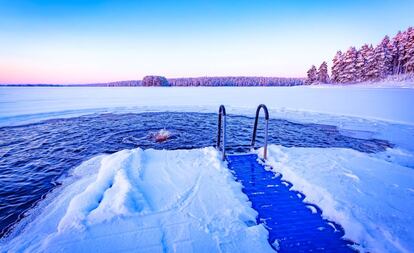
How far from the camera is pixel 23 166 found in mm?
6547

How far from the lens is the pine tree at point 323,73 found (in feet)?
188

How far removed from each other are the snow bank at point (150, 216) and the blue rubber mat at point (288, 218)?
20 centimetres

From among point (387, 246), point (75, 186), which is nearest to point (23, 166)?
point (75, 186)

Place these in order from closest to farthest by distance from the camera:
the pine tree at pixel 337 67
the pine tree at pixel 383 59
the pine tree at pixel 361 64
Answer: the pine tree at pixel 383 59 < the pine tree at pixel 361 64 < the pine tree at pixel 337 67

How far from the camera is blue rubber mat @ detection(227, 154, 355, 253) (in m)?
2.82

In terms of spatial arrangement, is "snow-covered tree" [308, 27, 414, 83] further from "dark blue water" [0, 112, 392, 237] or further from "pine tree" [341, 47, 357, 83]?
"dark blue water" [0, 112, 392, 237]

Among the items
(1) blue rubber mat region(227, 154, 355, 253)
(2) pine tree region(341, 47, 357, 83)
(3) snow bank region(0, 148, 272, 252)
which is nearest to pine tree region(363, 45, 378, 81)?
(2) pine tree region(341, 47, 357, 83)

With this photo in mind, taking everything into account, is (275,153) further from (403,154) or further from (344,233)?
(403,154)

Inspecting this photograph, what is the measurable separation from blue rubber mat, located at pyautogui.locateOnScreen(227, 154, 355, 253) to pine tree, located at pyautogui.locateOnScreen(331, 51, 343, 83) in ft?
183

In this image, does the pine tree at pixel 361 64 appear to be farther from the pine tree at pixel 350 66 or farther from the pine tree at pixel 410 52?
the pine tree at pixel 410 52

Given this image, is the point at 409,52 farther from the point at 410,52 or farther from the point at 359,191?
the point at 359,191

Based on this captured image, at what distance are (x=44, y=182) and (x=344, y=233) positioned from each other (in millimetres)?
6255

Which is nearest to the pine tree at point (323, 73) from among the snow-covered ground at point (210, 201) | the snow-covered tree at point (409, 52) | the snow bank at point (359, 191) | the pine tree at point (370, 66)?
the pine tree at point (370, 66)

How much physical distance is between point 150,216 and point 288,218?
2.00m
